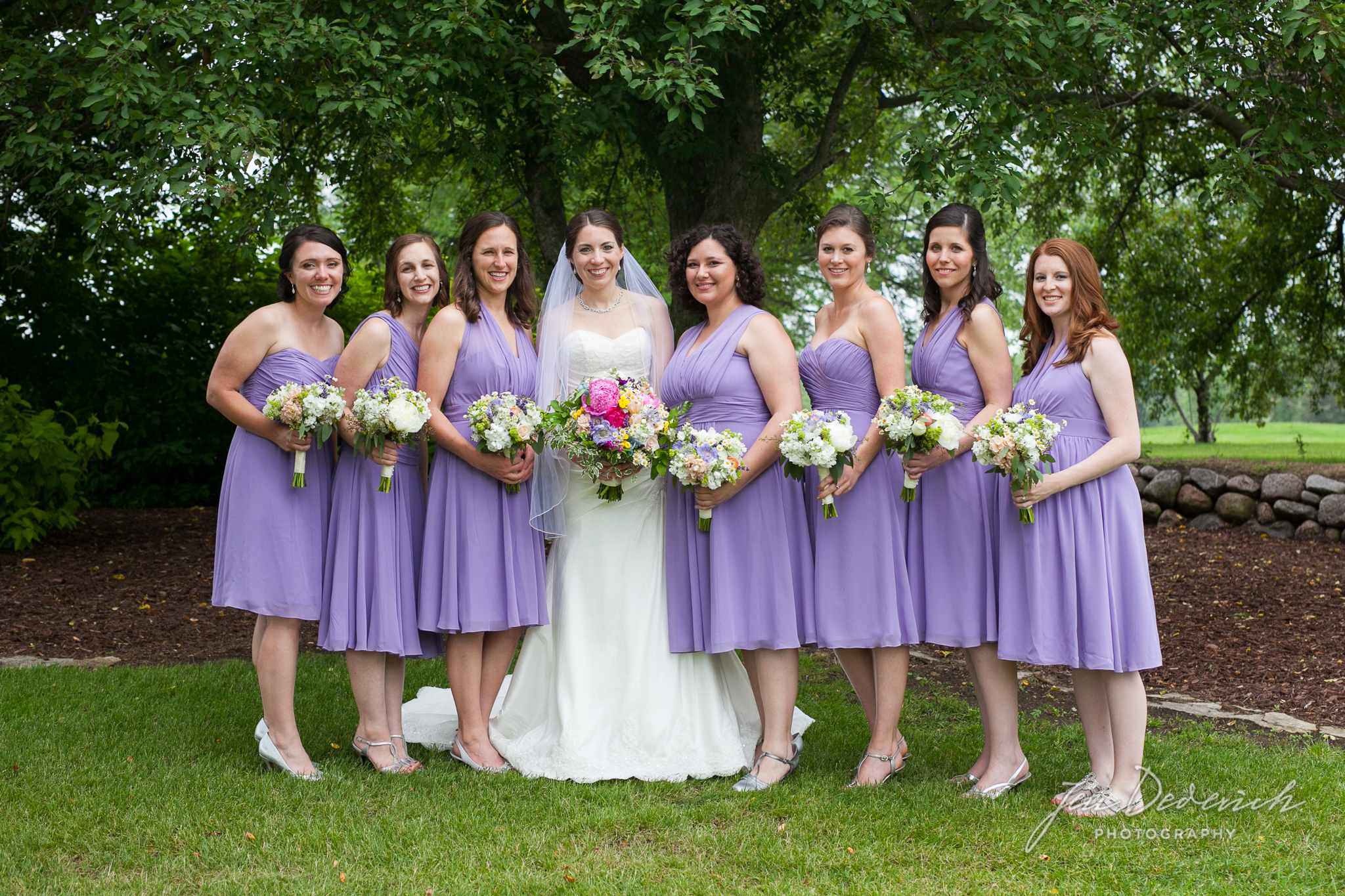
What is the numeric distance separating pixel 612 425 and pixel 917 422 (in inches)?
50.3

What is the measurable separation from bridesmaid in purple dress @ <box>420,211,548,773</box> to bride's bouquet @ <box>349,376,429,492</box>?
0.85ft

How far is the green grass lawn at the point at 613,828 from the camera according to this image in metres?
3.81

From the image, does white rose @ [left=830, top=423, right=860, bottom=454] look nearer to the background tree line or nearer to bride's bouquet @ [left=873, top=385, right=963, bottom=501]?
bride's bouquet @ [left=873, top=385, right=963, bottom=501]

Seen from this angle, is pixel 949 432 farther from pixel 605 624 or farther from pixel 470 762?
pixel 470 762

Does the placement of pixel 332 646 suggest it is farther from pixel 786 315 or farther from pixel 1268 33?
pixel 786 315

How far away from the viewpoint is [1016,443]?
4129 millimetres

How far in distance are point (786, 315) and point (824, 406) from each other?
19.3 m

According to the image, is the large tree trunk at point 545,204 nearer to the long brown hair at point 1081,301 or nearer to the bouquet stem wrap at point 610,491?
the bouquet stem wrap at point 610,491

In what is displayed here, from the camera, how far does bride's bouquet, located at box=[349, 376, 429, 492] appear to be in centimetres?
459

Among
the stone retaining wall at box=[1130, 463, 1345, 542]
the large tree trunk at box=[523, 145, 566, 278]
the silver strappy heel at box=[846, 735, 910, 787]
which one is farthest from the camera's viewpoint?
the stone retaining wall at box=[1130, 463, 1345, 542]

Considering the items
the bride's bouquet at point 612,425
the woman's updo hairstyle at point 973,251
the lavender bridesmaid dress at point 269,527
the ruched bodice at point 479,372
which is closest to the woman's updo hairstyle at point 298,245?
the lavender bridesmaid dress at point 269,527

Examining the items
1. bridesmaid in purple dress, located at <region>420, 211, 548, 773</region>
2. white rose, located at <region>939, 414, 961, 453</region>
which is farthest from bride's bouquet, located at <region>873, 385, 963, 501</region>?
bridesmaid in purple dress, located at <region>420, 211, 548, 773</region>

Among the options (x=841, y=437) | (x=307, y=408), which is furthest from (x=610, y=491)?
(x=307, y=408)

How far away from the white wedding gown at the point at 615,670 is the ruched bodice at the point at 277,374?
1.24 meters
